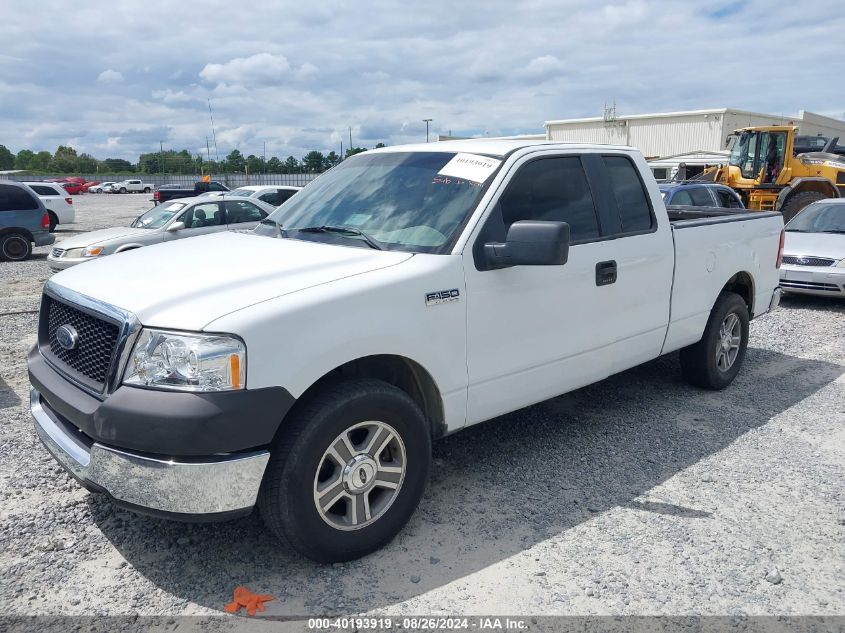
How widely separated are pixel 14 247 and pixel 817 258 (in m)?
16.1

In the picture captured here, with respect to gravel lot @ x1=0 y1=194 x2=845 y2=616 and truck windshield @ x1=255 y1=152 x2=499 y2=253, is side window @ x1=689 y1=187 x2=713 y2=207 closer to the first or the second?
gravel lot @ x1=0 y1=194 x2=845 y2=616

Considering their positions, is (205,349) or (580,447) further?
(580,447)

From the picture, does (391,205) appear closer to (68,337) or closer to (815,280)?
(68,337)

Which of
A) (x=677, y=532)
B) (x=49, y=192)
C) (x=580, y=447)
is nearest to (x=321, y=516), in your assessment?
(x=677, y=532)

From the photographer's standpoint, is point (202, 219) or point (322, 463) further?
point (202, 219)

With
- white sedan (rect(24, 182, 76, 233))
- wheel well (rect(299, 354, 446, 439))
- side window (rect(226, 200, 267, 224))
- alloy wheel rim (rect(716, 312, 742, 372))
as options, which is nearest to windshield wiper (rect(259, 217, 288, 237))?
wheel well (rect(299, 354, 446, 439))

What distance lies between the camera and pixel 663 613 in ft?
9.78

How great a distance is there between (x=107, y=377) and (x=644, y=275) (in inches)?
132

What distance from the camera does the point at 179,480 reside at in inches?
109

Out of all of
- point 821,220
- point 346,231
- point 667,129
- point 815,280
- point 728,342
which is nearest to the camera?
point 346,231

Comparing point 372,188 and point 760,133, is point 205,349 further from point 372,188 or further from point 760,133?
point 760,133

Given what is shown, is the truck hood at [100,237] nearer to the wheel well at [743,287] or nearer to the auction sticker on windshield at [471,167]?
the auction sticker on windshield at [471,167]

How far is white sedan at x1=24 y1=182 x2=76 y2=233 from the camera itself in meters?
21.6

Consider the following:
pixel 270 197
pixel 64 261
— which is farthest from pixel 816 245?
pixel 270 197
